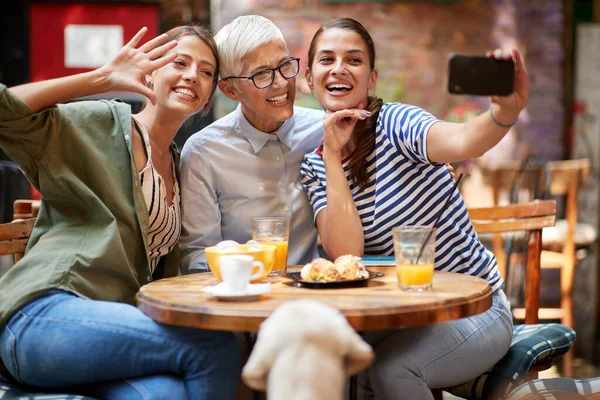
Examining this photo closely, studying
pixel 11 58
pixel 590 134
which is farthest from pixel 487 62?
pixel 590 134

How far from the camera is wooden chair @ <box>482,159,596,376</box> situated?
4.11 metres

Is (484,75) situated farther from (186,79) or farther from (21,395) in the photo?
(21,395)

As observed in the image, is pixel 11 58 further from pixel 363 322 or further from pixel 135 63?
pixel 363 322

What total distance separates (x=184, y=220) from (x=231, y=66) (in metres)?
0.48

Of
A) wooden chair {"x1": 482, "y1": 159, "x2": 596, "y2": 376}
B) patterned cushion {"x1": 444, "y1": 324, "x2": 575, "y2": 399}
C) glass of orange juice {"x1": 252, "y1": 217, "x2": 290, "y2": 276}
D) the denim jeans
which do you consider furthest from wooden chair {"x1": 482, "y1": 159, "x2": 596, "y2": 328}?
the denim jeans

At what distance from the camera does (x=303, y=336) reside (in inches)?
39.7

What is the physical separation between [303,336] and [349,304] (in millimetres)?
427

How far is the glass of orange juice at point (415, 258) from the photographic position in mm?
1552

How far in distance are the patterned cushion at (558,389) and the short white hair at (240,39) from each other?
1.19 m

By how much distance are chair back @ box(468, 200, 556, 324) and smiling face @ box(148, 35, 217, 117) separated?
100 cm

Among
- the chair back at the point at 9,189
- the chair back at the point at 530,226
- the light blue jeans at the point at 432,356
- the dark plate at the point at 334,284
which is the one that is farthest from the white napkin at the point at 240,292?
the chair back at the point at 9,189

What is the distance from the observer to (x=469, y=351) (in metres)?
1.73

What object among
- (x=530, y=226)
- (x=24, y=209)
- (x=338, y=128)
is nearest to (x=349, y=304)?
(x=338, y=128)

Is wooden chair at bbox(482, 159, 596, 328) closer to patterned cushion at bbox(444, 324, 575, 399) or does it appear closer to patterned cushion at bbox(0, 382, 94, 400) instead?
patterned cushion at bbox(444, 324, 575, 399)
